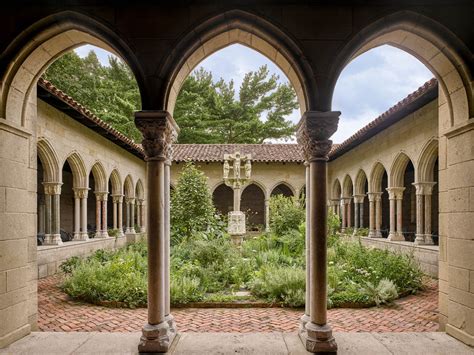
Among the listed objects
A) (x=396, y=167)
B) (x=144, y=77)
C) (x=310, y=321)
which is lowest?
(x=310, y=321)

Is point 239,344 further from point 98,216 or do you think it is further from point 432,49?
point 98,216

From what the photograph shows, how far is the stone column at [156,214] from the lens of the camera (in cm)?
365

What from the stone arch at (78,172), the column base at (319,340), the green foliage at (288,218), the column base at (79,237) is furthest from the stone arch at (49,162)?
the column base at (319,340)

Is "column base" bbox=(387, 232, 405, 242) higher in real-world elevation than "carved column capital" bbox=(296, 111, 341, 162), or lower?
lower

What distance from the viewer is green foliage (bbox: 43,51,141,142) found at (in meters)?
17.6

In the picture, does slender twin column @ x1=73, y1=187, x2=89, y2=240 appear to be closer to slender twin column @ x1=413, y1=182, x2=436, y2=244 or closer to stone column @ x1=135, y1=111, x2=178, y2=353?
stone column @ x1=135, y1=111, x2=178, y2=353

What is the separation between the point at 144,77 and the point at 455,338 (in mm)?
4666

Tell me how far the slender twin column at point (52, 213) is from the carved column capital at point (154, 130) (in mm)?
6374

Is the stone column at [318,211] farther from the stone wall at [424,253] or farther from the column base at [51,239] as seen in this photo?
the column base at [51,239]

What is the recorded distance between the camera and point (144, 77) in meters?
3.71

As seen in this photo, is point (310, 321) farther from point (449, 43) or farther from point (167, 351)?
point (449, 43)

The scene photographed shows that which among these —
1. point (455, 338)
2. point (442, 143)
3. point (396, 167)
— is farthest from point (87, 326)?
point (396, 167)

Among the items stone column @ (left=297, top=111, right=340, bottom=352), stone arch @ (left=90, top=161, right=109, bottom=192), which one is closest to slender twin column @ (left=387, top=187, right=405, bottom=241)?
stone column @ (left=297, top=111, right=340, bottom=352)

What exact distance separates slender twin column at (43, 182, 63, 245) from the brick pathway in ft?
10.00
